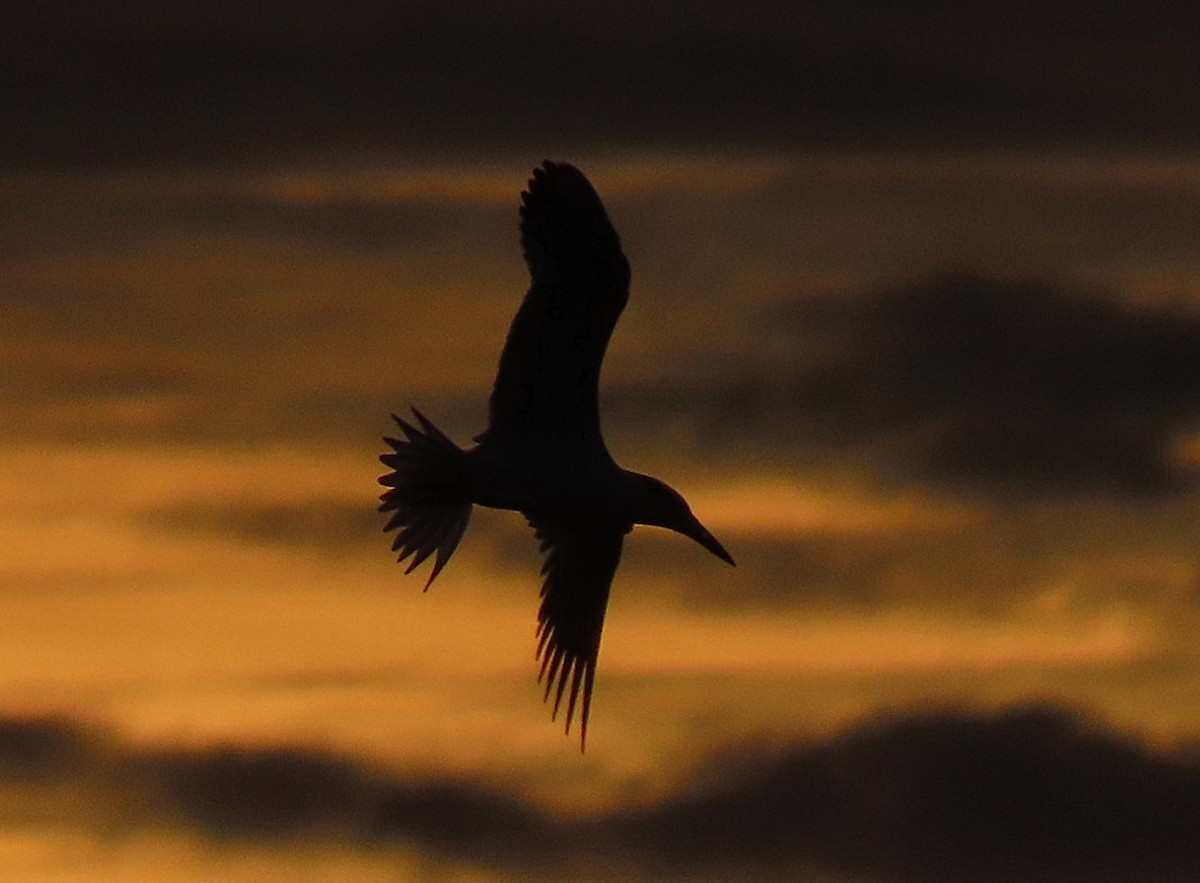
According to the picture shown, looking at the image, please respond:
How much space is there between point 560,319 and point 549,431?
1.10 meters

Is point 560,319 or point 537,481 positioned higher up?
point 560,319

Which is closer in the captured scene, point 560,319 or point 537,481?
point 560,319

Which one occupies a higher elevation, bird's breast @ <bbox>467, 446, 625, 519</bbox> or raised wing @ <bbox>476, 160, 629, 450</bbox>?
raised wing @ <bbox>476, 160, 629, 450</bbox>

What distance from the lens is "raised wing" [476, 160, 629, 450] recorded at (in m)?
30.0

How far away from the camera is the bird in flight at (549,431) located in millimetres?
30141

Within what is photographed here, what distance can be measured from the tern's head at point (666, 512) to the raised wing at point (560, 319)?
71 centimetres

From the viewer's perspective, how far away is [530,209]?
98.8 feet

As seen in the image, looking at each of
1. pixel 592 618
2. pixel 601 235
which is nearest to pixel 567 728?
pixel 592 618

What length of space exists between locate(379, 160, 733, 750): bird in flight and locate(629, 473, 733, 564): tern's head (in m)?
0.01

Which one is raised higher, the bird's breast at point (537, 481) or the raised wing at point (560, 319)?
the raised wing at point (560, 319)

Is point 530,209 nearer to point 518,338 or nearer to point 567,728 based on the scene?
point 518,338

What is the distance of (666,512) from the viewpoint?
32.2 m

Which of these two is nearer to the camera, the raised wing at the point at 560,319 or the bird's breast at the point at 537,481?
the raised wing at the point at 560,319

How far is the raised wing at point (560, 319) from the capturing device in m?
30.0
